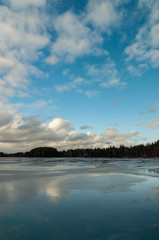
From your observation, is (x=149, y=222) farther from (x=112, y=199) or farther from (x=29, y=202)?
(x=29, y=202)

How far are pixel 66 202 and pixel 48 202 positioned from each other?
0.84 meters

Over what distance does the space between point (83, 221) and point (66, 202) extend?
97.9 inches

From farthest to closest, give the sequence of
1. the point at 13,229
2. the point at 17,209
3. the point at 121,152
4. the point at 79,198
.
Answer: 1. the point at 121,152
2. the point at 79,198
3. the point at 17,209
4. the point at 13,229

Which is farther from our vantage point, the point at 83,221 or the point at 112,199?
the point at 112,199

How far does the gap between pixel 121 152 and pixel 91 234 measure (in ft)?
577

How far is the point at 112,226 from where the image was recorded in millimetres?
5973

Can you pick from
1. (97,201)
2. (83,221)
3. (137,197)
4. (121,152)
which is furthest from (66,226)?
(121,152)

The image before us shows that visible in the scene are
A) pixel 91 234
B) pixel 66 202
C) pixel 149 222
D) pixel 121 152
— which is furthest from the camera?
pixel 121 152

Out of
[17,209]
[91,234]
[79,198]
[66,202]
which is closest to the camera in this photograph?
[91,234]

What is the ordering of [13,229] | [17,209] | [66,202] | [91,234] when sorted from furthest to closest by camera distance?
[66,202] < [17,209] < [13,229] < [91,234]

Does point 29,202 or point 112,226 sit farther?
point 29,202

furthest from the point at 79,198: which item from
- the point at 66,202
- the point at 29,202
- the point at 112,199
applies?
the point at 29,202

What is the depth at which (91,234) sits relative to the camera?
5.41 meters

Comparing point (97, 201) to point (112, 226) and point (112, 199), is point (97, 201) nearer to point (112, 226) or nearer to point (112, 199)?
point (112, 199)
